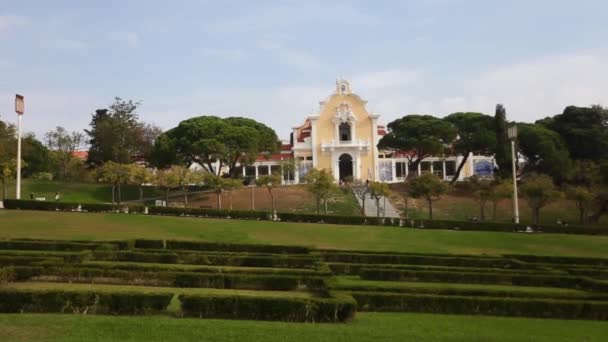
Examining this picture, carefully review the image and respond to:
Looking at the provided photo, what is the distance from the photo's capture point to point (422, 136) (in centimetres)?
6150

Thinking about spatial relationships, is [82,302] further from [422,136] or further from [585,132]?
[585,132]

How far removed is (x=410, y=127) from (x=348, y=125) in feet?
39.5

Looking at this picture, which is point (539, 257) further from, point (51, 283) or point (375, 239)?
point (51, 283)

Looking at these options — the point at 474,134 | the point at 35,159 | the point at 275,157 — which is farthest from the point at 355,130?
the point at 35,159

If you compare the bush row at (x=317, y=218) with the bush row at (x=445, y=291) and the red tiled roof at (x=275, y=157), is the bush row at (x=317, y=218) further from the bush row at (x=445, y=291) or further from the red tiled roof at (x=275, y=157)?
the red tiled roof at (x=275, y=157)

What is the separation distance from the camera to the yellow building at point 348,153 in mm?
70750

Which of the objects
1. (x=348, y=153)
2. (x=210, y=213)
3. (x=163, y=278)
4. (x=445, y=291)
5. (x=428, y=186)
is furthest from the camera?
(x=348, y=153)

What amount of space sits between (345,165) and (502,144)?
837 inches

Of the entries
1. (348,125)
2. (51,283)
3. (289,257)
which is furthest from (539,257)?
(348,125)

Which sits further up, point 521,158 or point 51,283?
point 521,158

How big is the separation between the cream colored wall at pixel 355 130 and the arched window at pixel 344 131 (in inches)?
35.0

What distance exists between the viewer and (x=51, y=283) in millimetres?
14047

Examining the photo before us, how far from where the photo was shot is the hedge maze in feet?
35.7

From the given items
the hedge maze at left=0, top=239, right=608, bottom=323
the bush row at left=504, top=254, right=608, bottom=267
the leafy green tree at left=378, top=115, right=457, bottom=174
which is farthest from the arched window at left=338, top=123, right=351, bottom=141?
the bush row at left=504, top=254, right=608, bottom=267
